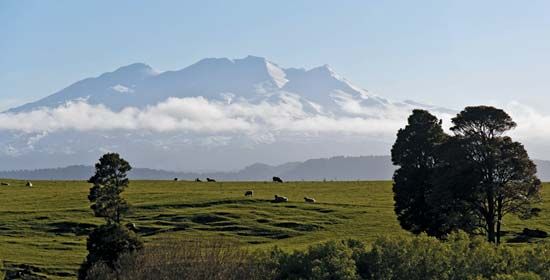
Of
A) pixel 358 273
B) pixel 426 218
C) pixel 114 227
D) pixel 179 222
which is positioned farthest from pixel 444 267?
pixel 179 222

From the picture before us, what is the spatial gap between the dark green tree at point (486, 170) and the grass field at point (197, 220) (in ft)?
40.6

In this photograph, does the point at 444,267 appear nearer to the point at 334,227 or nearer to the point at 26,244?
the point at 334,227

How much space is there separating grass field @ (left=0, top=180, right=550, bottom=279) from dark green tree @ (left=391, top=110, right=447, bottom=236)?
6.32 m

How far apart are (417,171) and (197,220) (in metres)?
35.6

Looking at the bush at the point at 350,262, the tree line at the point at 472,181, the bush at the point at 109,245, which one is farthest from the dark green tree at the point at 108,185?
the tree line at the point at 472,181

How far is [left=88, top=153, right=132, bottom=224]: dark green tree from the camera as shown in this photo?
86.8m

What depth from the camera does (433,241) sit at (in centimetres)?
5709

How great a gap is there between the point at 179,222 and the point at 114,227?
93.6 feet

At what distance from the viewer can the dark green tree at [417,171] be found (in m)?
73.0

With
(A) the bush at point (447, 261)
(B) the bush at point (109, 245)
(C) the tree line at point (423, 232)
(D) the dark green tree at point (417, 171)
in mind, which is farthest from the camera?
(D) the dark green tree at point (417, 171)

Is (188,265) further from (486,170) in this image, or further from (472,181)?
(486,170)

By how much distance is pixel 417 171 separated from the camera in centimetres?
7431

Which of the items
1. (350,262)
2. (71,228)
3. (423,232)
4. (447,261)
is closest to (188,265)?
(350,262)

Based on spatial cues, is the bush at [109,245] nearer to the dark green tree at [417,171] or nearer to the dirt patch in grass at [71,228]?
the dark green tree at [417,171]
